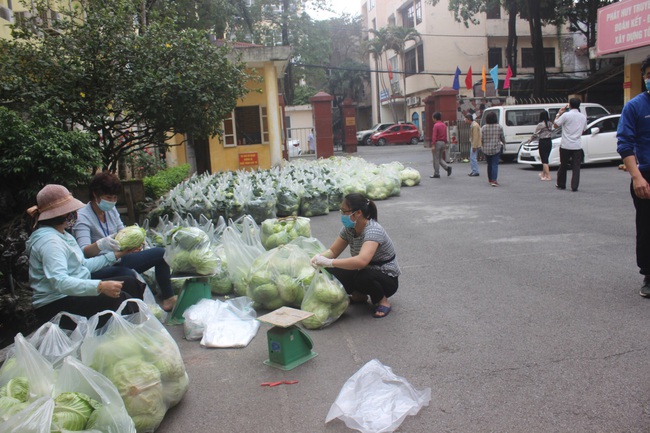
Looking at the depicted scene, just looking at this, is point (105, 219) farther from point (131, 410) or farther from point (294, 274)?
point (131, 410)

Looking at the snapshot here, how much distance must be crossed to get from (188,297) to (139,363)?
1784 millimetres

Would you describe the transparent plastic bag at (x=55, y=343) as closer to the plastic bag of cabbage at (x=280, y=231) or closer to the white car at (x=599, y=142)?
the plastic bag of cabbage at (x=280, y=231)

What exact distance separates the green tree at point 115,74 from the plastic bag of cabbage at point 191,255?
263 centimetres

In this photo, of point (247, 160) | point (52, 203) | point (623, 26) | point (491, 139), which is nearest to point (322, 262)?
point (52, 203)

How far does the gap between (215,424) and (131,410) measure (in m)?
0.47

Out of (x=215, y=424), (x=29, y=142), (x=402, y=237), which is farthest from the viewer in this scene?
(x=402, y=237)

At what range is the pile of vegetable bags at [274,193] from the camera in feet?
26.8

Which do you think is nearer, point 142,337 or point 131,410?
point 131,410

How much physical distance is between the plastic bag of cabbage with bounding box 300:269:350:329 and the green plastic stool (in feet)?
3.35

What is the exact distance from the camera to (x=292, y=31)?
33.3 meters

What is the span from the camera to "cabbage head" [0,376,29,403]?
2.56 m

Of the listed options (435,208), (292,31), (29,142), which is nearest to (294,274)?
(29,142)

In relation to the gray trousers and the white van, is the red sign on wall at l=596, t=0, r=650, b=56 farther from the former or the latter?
the gray trousers

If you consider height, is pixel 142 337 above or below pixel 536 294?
above
